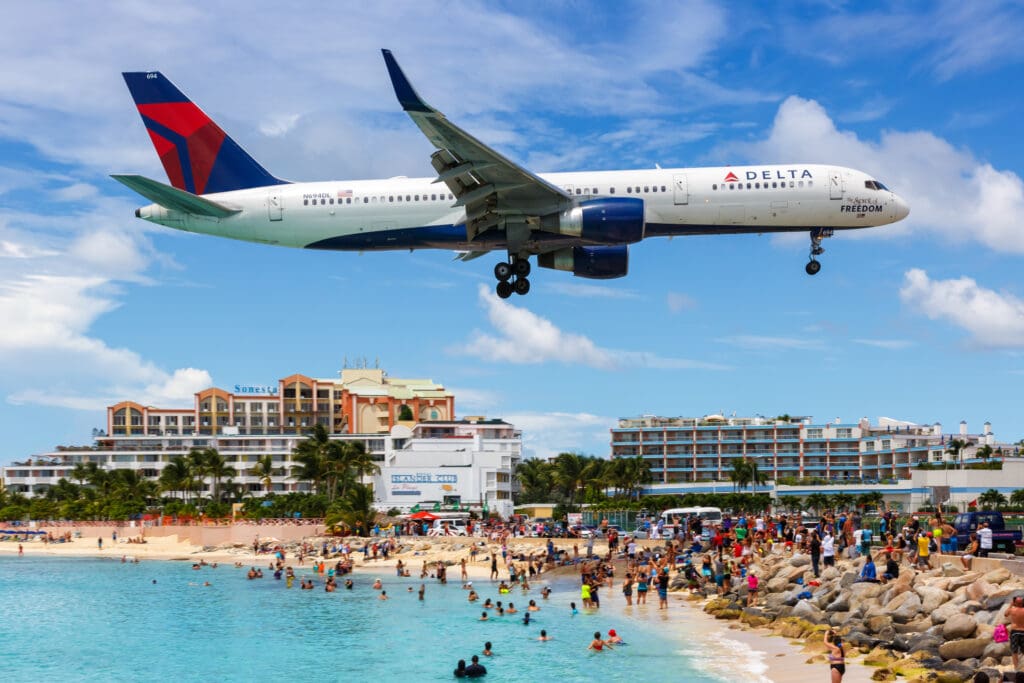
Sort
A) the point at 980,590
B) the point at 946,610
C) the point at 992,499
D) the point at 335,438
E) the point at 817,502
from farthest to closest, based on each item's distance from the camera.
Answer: the point at 335,438
the point at 817,502
the point at 992,499
the point at 980,590
the point at 946,610

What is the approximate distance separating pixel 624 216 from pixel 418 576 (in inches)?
1921

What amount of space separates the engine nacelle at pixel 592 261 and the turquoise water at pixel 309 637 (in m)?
14.7

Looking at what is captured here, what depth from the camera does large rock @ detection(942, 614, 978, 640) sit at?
31.9 meters

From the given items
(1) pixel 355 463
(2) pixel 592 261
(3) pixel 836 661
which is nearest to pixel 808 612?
(3) pixel 836 661

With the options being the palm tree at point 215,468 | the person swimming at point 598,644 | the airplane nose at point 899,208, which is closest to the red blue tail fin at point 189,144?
the person swimming at point 598,644

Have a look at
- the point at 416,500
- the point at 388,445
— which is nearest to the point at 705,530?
the point at 416,500

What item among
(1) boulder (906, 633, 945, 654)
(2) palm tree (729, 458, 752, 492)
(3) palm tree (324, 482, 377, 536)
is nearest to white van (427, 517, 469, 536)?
(3) palm tree (324, 482, 377, 536)

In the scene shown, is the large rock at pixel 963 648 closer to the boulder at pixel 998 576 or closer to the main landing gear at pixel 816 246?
the boulder at pixel 998 576

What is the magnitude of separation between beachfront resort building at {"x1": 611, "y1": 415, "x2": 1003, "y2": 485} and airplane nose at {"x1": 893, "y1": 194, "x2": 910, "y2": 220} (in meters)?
116

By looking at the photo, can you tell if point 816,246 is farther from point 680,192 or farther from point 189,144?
point 189,144

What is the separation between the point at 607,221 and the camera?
38.4m

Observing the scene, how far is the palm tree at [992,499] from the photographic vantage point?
100 meters

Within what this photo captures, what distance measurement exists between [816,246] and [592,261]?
29.6 feet

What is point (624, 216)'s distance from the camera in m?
38.5
